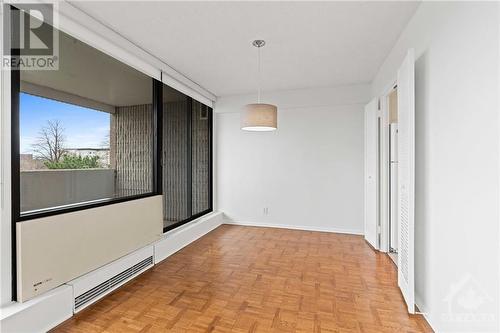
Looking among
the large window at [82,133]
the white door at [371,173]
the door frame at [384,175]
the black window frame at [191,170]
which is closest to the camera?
the large window at [82,133]

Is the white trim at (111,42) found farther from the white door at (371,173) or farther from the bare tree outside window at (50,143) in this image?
Answer: the white door at (371,173)

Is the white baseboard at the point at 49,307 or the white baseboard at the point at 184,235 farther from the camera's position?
the white baseboard at the point at 184,235

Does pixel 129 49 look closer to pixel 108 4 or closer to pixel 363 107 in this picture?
pixel 108 4

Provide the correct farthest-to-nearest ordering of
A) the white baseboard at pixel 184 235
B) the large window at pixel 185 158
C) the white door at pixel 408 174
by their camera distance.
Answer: the large window at pixel 185 158
the white baseboard at pixel 184 235
the white door at pixel 408 174

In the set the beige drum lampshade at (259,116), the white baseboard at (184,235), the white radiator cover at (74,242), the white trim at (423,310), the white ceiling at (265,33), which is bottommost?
the white trim at (423,310)

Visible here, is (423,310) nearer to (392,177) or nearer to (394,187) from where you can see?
(394,187)

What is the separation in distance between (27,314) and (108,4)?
2.59 metres

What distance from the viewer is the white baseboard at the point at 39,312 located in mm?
1714

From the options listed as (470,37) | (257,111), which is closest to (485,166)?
(470,37)

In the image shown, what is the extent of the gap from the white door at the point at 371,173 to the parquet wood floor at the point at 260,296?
407 millimetres

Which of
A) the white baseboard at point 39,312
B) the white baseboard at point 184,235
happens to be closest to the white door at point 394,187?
the white baseboard at point 184,235

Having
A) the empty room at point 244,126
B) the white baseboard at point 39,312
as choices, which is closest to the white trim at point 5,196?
the empty room at point 244,126

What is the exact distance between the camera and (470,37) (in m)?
1.53

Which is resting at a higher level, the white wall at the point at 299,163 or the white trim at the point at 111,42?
the white trim at the point at 111,42
